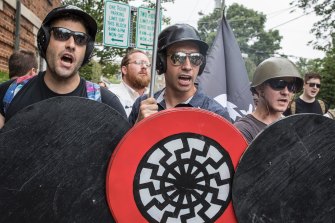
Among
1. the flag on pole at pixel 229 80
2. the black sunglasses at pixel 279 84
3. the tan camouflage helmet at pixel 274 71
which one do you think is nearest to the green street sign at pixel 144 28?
the flag on pole at pixel 229 80

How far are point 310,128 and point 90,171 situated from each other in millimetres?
810

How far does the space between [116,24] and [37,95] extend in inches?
147

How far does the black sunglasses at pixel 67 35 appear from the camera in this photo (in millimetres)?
1852

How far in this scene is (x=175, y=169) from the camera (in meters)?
1.49

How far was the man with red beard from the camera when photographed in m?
4.32

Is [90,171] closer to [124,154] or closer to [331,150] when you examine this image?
[124,154]

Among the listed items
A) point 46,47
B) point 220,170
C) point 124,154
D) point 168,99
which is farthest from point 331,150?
point 46,47

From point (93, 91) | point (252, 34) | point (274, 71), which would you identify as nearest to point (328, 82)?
point (274, 71)

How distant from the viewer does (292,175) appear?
151 centimetres

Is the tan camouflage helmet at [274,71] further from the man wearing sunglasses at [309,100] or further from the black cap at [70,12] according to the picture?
the man wearing sunglasses at [309,100]

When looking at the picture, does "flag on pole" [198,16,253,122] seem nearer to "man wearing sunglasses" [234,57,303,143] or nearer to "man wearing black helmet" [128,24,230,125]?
"man wearing sunglasses" [234,57,303,143]

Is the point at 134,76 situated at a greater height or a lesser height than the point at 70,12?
lesser

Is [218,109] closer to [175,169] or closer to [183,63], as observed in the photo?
[183,63]

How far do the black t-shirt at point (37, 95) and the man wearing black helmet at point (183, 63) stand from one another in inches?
8.1
